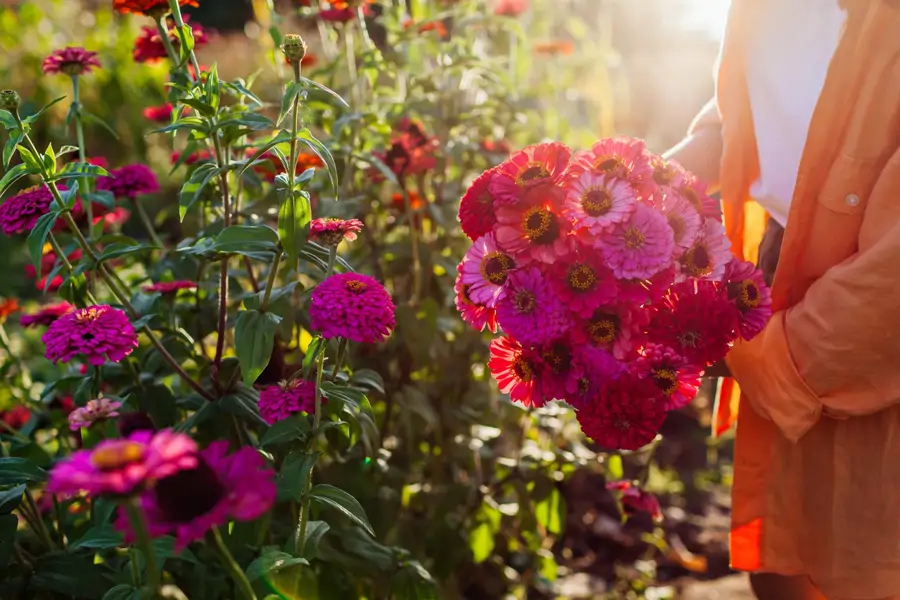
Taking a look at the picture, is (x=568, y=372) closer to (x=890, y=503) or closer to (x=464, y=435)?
(x=890, y=503)

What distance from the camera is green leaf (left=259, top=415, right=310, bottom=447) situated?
1016 millimetres

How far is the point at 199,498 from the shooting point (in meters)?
0.62

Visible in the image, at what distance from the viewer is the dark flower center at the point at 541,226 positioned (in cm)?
91

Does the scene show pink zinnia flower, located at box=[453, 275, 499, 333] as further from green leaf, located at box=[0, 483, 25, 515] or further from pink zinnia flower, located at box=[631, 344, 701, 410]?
green leaf, located at box=[0, 483, 25, 515]

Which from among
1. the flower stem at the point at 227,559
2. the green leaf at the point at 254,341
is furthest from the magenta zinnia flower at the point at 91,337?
the flower stem at the point at 227,559

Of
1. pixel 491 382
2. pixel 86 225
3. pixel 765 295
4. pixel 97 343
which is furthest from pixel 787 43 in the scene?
pixel 86 225

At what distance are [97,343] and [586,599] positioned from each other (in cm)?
148

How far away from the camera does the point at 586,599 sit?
2080 mm

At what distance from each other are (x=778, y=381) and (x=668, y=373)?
1.12 ft

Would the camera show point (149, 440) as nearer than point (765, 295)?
Yes

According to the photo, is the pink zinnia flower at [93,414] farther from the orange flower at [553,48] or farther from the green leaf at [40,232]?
the orange flower at [553,48]

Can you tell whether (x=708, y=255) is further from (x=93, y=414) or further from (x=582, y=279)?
(x=93, y=414)

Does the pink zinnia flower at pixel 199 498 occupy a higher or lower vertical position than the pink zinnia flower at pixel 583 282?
lower

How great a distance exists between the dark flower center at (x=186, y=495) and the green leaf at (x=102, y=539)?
403 mm
